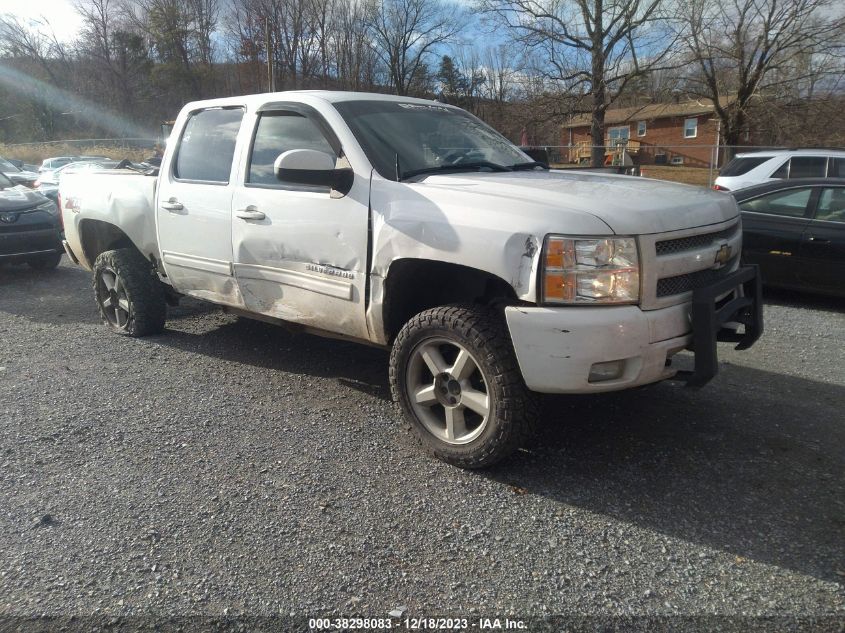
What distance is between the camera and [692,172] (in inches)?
835

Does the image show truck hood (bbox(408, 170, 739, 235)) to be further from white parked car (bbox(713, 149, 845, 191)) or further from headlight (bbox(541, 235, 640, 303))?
white parked car (bbox(713, 149, 845, 191))

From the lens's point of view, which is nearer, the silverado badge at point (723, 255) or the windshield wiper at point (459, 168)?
the silverado badge at point (723, 255)

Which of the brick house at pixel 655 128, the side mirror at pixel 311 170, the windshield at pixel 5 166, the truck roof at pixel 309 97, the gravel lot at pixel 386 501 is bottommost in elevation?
the gravel lot at pixel 386 501

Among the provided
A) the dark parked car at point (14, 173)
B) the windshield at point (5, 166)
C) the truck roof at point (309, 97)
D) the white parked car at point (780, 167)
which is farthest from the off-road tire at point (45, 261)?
the white parked car at point (780, 167)

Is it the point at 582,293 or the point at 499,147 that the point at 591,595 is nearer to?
the point at 582,293

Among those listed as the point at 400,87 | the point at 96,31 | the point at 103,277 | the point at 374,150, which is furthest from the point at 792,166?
the point at 96,31

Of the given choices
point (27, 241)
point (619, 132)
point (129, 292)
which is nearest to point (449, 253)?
point (129, 292)

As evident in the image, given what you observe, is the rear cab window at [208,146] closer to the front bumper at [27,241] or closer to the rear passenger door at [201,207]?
the rear passenger door at [201,207]

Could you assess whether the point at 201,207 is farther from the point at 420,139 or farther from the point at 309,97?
the point at 420,139

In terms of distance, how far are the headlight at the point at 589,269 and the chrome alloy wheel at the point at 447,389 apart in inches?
23.6

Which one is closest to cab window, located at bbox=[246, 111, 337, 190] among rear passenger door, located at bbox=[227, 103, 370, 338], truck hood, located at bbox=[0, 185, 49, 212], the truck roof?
rear passenger door, located at bbox=[227, 103, 370, 338]

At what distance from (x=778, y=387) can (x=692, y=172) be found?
18.4 meters

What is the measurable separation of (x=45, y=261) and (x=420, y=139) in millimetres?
7494

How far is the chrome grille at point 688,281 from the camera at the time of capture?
3.14 metres
